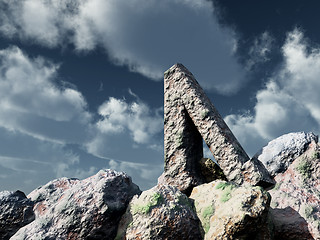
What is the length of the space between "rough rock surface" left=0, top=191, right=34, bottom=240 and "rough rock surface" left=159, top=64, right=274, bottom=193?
11.3 feet

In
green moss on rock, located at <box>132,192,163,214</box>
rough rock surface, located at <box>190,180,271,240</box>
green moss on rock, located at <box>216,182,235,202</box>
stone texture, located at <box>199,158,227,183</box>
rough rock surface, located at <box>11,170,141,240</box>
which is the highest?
stone texture, located at <box>199,158,227,183</box>

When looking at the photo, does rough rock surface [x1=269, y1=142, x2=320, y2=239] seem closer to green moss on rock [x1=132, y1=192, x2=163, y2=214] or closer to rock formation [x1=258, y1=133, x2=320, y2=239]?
rock formation [x1=258, y1=133, x2=320, y2=239]

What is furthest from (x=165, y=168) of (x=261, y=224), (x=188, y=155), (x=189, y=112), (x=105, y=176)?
(x=261, y=224)

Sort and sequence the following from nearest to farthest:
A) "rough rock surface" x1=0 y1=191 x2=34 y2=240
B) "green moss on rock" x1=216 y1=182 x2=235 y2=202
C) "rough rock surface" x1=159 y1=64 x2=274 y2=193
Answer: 1. "green moss on rock" x1=216 y1=182 x2=235 y2=202
2. "rough rock surface" x1=0 y1=191 x2=34 y2=240
3. "rough rock surface" x1=159 y1=64 x2=274 y2=193

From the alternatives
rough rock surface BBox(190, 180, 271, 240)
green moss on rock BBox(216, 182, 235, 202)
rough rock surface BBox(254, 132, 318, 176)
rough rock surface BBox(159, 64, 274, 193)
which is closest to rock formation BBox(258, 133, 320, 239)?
rough rock surface BBox(254, 132, 318, 176)

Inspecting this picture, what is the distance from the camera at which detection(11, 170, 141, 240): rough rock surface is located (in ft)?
16.5

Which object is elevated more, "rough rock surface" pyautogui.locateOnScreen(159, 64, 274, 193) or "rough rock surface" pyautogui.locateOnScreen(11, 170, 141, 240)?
"rough rock surface" pyautogui.locateOnScreen(159, 64, 274, 193)

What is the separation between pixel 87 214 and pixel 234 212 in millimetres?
2587

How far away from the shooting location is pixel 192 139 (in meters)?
7.83

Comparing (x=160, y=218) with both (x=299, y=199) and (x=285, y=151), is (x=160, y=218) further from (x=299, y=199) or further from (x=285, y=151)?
(x=285, y=151)

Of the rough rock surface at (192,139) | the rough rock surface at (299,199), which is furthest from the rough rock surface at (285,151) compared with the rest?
the rough rock surface at (192,139)

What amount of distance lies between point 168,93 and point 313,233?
4.88 meters

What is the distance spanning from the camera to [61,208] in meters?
5.26

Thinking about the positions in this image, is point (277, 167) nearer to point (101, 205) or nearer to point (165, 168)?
point (165, 168)
